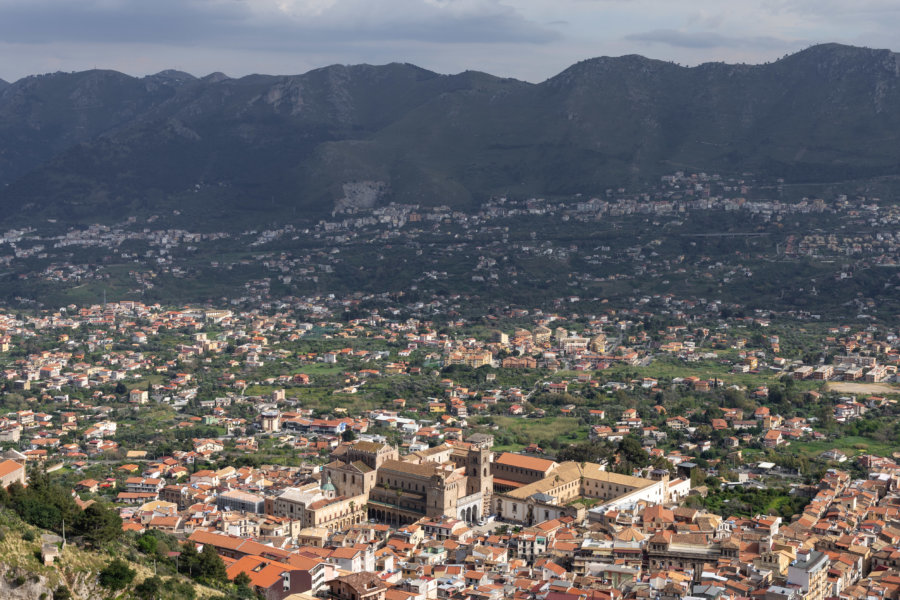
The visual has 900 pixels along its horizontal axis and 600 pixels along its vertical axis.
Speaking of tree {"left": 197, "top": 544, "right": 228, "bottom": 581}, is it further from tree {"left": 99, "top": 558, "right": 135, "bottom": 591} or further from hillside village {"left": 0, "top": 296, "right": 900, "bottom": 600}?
tree {"left": 99, "top": 558, "right": 135, "bottom": 591}

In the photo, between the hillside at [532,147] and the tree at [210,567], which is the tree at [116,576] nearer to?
the tree at [210,567]

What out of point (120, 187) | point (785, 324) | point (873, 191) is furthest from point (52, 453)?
point (120, 187)

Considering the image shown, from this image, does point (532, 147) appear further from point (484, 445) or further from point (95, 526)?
point (95, 526)

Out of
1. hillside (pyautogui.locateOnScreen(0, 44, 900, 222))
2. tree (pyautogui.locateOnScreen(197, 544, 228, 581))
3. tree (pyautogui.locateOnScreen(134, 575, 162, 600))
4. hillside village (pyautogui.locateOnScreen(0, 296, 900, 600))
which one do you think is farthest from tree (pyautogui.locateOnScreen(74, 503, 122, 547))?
hillside (pyautogui.locateOnScreen(0, 44, 900, 222))

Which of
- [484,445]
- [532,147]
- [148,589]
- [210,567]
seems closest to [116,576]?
[148,589]

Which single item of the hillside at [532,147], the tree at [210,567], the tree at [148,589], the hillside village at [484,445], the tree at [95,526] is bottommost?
the hillside village at [484,445]

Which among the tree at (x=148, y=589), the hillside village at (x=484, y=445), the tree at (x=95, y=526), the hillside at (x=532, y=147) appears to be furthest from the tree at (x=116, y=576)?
the hillside at (x=532, y=147)

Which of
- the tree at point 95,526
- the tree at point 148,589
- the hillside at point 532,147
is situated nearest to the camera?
the tree at point 148,589
